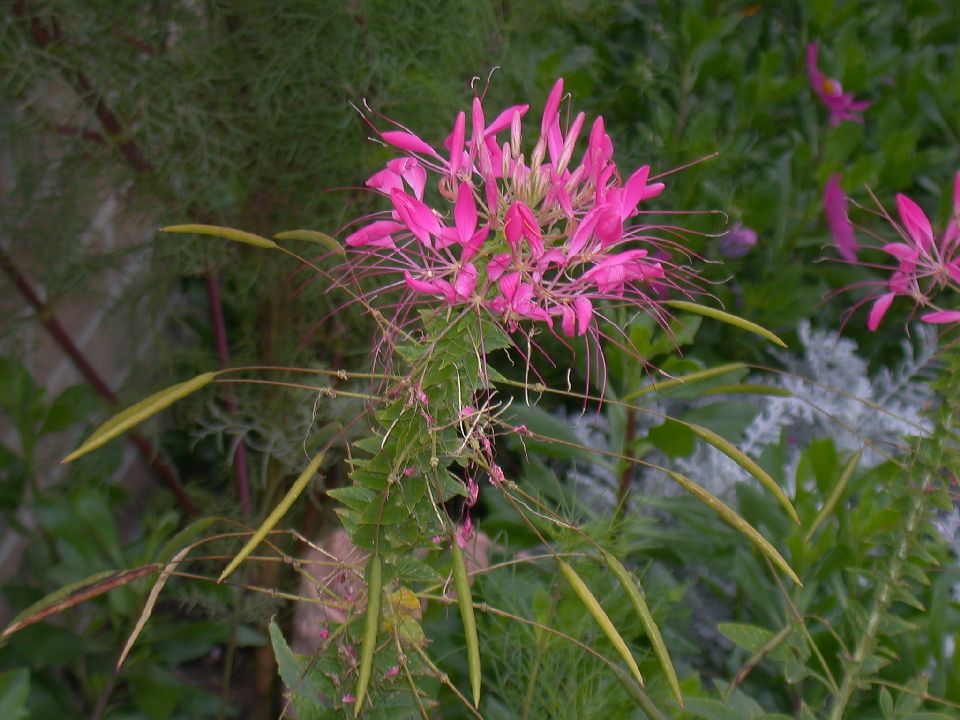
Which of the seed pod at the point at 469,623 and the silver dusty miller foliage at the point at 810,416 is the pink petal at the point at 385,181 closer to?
the seed pod at the point at 469,623

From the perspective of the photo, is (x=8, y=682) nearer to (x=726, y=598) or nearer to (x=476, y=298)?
(x=476, y=298)

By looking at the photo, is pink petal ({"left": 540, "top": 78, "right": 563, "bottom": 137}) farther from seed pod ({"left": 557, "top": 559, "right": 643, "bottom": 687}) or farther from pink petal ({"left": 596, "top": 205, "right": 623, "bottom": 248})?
seed pod ({"left": 557, "top": 559, "right": 643, "bottom": 687})

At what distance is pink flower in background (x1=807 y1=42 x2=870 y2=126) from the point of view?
1563 millimetres

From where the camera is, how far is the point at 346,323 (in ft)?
3.94

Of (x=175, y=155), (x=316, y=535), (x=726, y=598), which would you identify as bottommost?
(x=726, y=598)

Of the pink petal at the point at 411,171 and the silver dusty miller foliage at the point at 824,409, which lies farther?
the silver dusty miller foliage at the point at 824,409

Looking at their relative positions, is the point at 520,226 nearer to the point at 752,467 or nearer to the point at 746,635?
the point at 752,467

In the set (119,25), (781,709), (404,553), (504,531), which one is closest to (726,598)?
(781,709)

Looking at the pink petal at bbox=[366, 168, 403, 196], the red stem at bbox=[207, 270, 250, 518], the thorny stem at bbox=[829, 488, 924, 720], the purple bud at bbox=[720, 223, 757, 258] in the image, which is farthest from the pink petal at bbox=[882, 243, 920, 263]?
the red stem at bbox=[207, 270, 250, 518]

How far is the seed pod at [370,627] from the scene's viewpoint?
0.47 m

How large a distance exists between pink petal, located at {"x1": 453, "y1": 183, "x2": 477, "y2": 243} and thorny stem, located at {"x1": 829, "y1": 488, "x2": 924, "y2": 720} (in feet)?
1.47

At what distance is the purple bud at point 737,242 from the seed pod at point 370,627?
1.00m

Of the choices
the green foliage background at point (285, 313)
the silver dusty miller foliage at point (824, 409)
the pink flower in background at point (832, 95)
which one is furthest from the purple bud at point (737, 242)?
the pink flower in background at point (832, 95)

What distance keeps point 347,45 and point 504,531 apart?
55 centimetres
